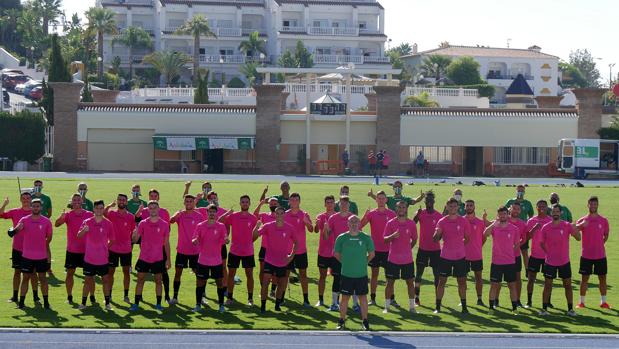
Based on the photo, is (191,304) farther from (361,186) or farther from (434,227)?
(361,186)

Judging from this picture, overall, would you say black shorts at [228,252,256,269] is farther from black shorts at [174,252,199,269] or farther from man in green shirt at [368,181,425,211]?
man in green shirt at [368,181,425,211]

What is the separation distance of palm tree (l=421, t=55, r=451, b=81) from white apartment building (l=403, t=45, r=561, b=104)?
1.19 metres

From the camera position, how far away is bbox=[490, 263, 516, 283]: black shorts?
20002 millimetres

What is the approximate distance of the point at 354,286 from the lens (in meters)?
18.0

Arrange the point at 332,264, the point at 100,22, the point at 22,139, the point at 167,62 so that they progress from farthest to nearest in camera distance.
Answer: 1. the point at 100,22
2. the point at 167,62
3. the point at 22,139
4. the point at 332,264

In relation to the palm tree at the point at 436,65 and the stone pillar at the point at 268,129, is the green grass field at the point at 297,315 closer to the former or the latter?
the stone pillar at the point at 268,129

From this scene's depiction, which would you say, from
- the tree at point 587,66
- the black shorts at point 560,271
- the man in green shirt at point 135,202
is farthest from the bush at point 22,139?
the tree at point 587,66

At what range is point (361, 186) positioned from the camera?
48562 mm

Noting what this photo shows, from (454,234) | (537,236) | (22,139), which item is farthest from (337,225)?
(22,139)

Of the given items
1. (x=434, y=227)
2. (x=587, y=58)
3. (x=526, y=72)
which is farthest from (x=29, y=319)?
(x=587, y=58)

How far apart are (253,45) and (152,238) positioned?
297 feet

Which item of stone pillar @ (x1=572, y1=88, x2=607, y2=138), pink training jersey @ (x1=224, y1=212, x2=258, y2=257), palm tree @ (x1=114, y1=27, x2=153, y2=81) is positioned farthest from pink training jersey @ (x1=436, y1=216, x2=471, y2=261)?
palm tree @ (x1=114, y1=27, x2=153, y2=81)

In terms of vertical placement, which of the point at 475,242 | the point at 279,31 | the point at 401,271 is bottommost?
→ the point at 401,271

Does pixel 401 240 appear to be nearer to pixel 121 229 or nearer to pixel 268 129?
pixel 121 229
